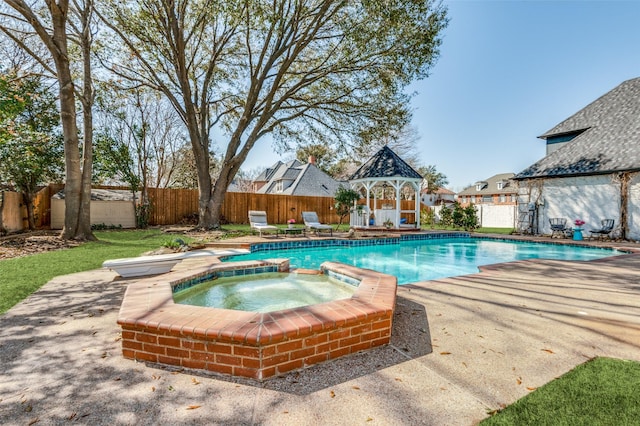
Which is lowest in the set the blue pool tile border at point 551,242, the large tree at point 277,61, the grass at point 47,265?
the blue pool tile border at point 551,242

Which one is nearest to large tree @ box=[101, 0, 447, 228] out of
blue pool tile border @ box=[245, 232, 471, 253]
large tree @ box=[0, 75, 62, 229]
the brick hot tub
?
large tree @ box=[0, 75, 62, 229]

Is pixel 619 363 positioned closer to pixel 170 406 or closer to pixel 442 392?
pixel 442 392

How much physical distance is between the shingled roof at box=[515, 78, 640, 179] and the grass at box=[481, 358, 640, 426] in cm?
1433

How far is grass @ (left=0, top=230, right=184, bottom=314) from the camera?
4.57 m

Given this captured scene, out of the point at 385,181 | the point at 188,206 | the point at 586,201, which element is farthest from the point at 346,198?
the point at 586,201

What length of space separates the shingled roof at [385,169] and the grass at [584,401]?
44.3 ft

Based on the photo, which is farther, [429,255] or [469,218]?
[469,218]

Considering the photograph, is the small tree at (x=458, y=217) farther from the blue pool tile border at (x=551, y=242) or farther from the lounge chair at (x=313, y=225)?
the lounge chair at (x=313, y=225)

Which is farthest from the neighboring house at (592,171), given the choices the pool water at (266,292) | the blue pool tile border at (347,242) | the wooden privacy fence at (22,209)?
the wooden privacy fence at (22,209)

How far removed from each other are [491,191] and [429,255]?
46.3 metres

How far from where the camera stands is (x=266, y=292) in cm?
503

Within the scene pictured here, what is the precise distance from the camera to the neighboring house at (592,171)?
1249 centimetres

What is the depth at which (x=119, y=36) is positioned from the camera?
1262cm

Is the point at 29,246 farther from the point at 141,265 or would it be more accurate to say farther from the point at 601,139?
the point at 601,139
